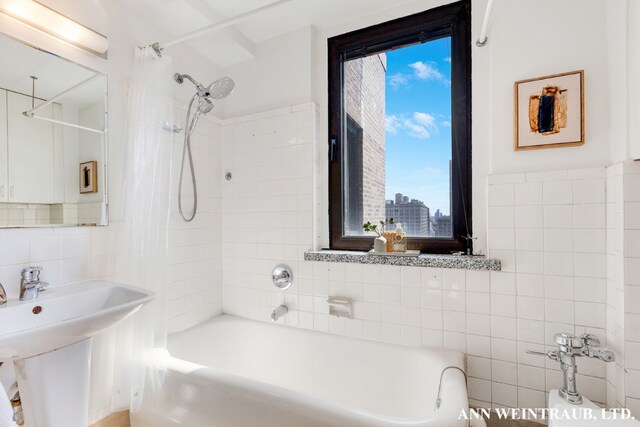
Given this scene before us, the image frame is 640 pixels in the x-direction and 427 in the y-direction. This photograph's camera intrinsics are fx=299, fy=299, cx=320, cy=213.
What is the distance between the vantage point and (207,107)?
5.88 feet

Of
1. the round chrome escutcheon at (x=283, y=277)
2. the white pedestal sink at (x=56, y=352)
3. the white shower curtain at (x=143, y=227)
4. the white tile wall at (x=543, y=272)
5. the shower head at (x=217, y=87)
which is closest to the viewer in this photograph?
the white pedestal sink at (x=56, y=352)

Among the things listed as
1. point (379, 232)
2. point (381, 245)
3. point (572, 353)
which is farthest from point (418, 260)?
point (572, 353)

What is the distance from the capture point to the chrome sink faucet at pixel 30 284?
1170 millimetres

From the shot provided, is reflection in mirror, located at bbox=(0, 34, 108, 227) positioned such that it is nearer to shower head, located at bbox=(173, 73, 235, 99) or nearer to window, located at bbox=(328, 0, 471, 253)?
shower head, located at bbox=(173, 73, 235, 99)

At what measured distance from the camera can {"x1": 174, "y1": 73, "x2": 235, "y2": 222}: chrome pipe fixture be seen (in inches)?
66.8

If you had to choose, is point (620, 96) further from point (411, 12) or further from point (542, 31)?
point (411, 12)

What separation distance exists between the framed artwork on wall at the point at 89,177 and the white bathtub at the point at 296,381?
3.03 ft

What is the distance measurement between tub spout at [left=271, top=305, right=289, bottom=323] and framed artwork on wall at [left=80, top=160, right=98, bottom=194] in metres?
1.18

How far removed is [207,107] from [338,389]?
1.80 meters

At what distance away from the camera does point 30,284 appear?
1.18 m

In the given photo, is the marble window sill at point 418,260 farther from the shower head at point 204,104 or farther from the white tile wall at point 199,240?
the shower head at point 204,104

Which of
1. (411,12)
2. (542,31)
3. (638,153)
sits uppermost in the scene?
(411,12)

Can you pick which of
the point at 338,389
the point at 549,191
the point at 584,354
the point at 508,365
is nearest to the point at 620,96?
the point at 549,191

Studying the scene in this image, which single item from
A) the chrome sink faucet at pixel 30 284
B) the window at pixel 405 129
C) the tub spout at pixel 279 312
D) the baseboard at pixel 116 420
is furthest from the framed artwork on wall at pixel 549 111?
the baseboard at pixel 116 420
